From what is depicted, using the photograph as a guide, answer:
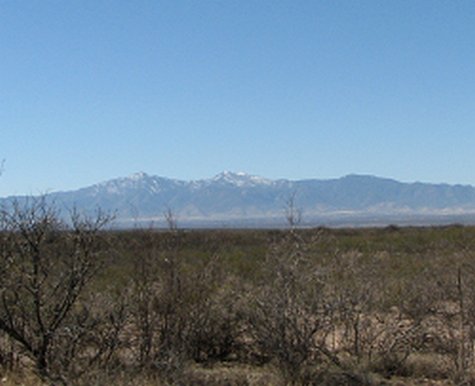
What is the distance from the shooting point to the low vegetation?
9586 mm

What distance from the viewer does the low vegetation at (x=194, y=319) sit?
31.4 feet

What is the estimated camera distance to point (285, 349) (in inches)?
385

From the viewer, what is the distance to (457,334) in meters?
11.0

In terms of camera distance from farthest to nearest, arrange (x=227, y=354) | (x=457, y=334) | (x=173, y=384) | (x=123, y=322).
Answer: (x=227, y=354), (x=457, y=334), (x=123, y=322), (x=173, y=384)

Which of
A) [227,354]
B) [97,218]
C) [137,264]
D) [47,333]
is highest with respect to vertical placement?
[97,218]

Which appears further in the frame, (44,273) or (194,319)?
(194,319)

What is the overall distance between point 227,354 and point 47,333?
3475 mm

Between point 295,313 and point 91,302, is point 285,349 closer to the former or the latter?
point 295,313

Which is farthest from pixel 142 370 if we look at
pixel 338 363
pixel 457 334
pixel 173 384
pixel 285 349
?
pixel 457 334

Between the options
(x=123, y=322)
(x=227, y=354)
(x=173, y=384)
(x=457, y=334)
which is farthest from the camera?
(x=227, y=354)

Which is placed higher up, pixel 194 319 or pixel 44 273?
pixel 44 273

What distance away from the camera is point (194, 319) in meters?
10.8

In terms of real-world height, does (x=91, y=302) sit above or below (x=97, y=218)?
below

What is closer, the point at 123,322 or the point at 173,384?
the point at 173,384
